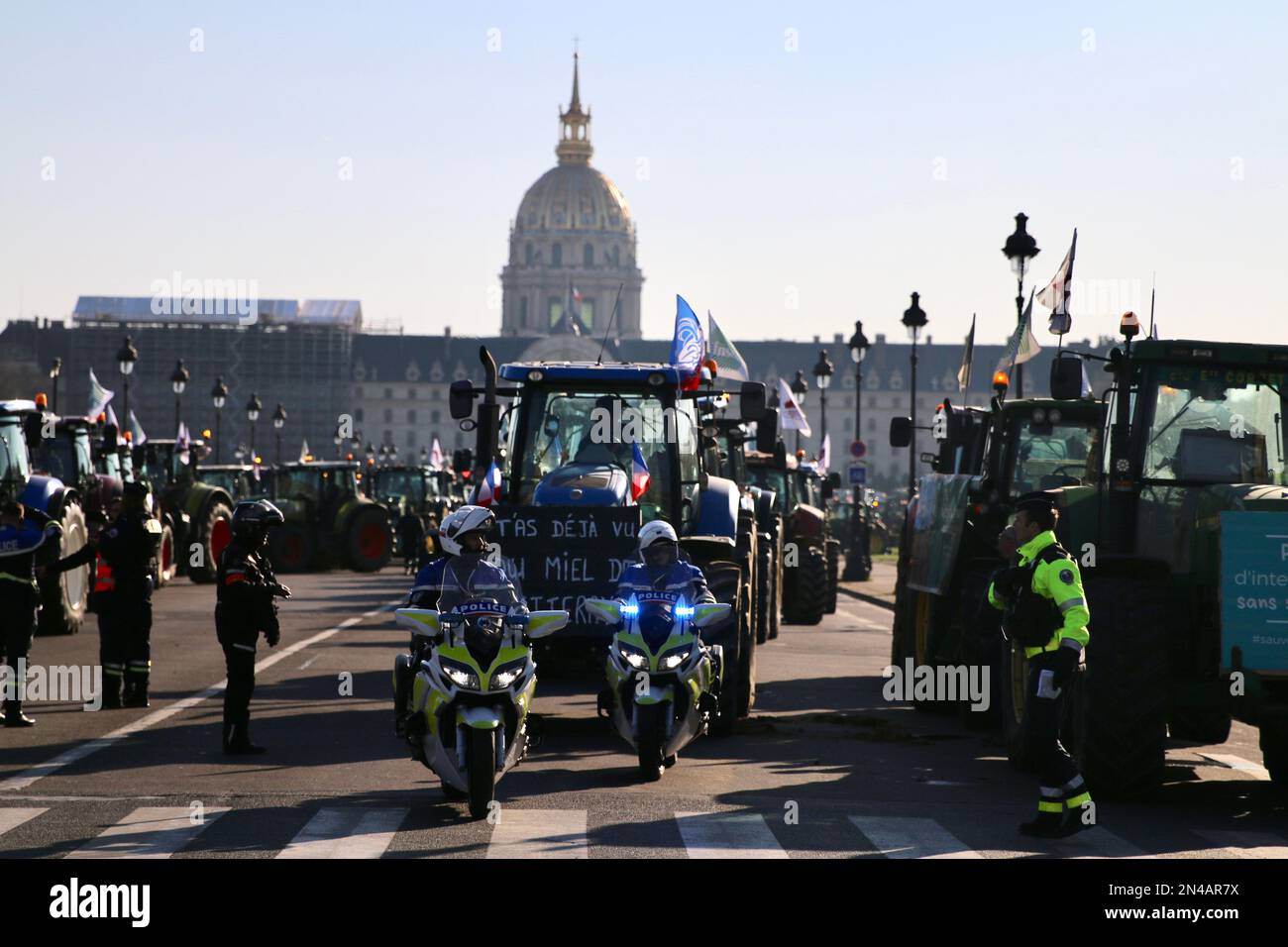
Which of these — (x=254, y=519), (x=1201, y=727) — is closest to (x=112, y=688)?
(x=254, y=519)

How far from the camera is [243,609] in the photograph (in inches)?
564

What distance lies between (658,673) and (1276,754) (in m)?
3.90

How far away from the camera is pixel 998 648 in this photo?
1608 centimetres

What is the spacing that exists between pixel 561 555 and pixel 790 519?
51.8 ft

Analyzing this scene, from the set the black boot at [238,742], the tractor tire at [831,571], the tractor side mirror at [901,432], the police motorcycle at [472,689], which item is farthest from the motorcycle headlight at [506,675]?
the tractor tire at [831,571]

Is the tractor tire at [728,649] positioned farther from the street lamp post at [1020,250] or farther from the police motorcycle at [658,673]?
the street lamp post at [1020,250]

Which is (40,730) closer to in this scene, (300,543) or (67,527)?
(67,527)

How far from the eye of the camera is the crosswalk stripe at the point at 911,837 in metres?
10.5

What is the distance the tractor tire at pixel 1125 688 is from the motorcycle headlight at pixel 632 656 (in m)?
2.67

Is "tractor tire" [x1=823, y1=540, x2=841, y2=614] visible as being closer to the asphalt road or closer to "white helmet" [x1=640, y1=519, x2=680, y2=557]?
the asphalt road

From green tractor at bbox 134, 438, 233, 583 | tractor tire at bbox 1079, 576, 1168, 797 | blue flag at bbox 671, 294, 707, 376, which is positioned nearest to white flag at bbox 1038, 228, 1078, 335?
blue flag at bbox 671, 294, 707, 376

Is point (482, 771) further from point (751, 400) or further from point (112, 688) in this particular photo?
point (751, 400)

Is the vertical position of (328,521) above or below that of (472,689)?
below
